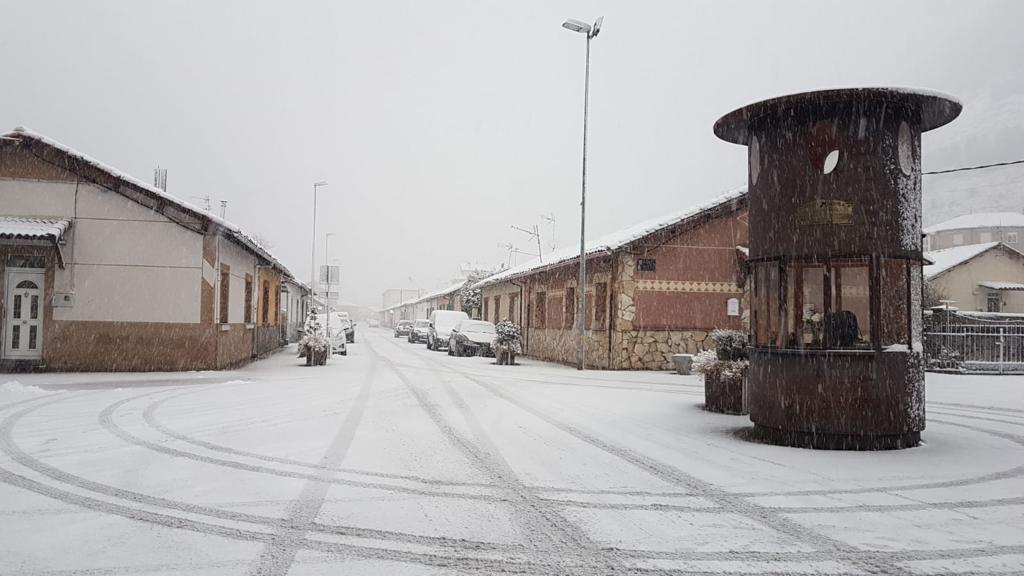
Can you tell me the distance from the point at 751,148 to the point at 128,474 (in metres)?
7.76

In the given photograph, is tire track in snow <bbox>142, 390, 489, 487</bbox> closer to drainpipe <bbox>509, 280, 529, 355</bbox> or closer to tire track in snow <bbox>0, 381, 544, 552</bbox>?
tire track in snow <bbox>0, 381, 544, 552</bbox>

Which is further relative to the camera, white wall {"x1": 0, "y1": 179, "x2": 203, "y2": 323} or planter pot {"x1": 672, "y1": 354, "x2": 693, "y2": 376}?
planter pot {"x1": 672, "y1": 354, "x2": 693, "y2": 376}

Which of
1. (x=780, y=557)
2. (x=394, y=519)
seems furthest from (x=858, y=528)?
(x=394, y=519)

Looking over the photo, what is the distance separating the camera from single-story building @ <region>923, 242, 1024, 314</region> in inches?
1558

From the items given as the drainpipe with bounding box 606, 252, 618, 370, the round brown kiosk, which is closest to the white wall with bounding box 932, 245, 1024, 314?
the drainpipe with bounding box 606, 252, 618, 370

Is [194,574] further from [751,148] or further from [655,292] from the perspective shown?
[655,292]

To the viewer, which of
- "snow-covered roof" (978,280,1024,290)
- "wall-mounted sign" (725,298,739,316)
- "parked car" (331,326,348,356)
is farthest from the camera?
"snow-covered roof" (978,280,1024,290)

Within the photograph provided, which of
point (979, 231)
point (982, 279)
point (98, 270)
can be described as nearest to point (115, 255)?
point (98, 270)

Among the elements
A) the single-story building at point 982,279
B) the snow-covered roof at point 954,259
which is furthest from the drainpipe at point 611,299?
the single-story building at point 982,279

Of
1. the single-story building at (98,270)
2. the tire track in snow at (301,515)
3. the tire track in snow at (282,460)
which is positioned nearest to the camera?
the tire track in snow at (301,515)

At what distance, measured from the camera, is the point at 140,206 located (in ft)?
60.2

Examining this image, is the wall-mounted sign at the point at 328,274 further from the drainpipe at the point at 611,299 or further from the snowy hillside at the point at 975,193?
the snowy hillside at the point at 975,193

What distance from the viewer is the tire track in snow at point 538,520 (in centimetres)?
429

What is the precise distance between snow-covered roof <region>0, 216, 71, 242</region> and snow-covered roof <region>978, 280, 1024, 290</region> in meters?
42.2
